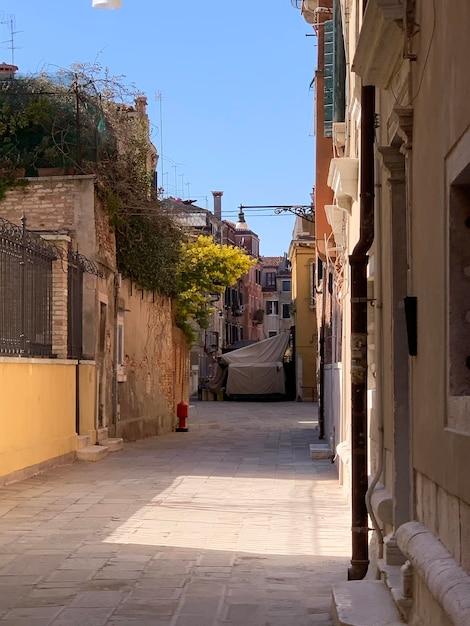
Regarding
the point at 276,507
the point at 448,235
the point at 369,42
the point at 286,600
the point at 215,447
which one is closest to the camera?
the point at 448,235

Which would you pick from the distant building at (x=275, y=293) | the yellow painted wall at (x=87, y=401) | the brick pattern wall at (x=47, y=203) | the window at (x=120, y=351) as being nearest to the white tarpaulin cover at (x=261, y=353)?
the distant building at (x=275, y=293)

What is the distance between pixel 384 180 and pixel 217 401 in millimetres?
52290

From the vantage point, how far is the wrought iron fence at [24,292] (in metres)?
14.4

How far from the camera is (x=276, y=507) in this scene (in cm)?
1191

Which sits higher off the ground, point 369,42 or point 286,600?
point 369,42

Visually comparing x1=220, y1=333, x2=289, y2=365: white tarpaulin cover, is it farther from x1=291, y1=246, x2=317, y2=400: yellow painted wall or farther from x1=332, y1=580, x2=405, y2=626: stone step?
x1=332, y1=580, x2=405, y2=626: stone step

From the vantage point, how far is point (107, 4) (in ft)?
42.7

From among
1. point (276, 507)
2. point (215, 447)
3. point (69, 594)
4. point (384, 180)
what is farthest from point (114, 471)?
point (384, 180)

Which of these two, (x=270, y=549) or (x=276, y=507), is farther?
(x=276, y=507)

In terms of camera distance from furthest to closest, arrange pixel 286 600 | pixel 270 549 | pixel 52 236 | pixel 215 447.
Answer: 1. pixel 215 447
2. pixel 52 236
3. pixel 270 549
4. pixel 286 600

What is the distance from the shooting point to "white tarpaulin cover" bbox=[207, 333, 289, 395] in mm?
59219

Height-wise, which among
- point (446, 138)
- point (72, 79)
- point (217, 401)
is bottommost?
point (217, 401)

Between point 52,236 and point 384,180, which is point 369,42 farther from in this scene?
point 52,236

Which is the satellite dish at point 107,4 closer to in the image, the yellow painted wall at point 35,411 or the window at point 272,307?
the yellow painted wall at point 35,411
